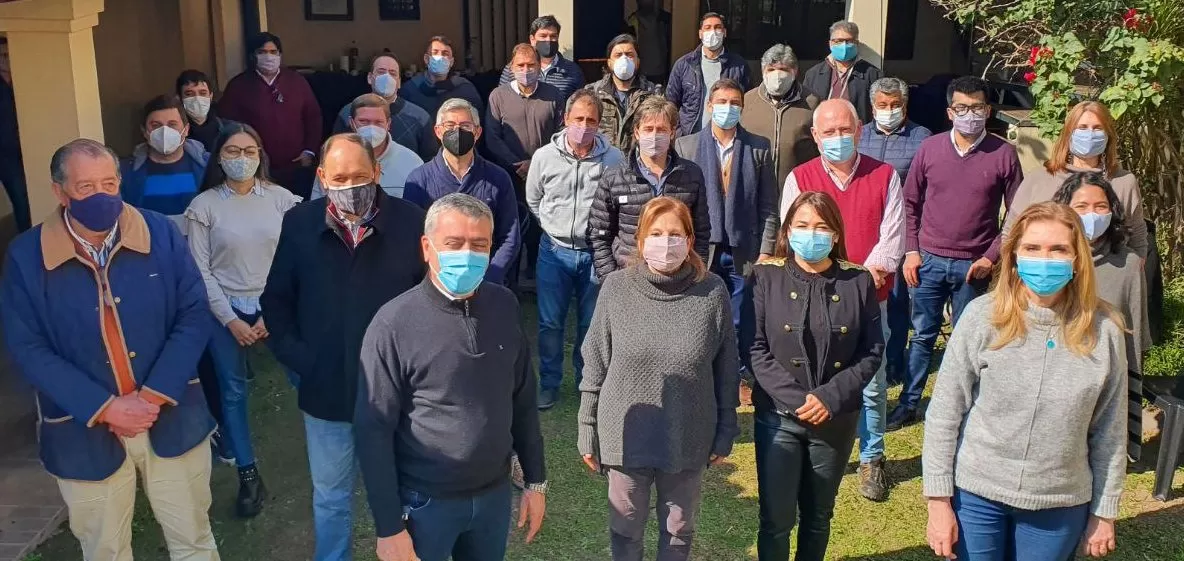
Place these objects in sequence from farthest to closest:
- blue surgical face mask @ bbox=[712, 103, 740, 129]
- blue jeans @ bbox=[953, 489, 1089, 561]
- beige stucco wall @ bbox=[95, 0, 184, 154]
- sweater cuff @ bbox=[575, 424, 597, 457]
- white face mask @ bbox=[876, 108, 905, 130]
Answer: beige stucco wall @ bbox=[95, 0, 184, 154] → white face mask @ bbox=[876, 108, 905, 130] → blue surgical face mask @ bbox=[712, 103, 740, 129] → sweater cuff @ bbox=[575, 424, 597, 457] → blue jeans @ bbox=[953, 489, 1089, 561]

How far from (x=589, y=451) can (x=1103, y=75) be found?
4511 mm

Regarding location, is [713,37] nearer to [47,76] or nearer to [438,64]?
[438,64]

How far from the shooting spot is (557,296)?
6309 millimetres

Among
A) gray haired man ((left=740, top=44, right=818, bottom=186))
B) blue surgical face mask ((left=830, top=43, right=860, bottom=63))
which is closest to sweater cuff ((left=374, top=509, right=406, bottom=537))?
gray haired man ((left=740, top=44, right=818, bottom=186))

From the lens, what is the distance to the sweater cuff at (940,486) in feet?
11.4

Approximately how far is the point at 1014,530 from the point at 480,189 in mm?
3191

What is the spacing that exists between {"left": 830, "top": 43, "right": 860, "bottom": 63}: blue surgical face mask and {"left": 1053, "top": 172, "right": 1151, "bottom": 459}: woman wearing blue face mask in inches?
127

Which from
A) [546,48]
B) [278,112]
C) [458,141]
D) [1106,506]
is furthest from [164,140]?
[1106,506]

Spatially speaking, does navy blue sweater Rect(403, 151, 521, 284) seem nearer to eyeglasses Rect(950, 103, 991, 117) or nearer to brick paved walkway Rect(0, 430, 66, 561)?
brick paved walkway Rect(0, 430, 66, 561)

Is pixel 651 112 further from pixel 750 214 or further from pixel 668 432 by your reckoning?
pixel 668 432

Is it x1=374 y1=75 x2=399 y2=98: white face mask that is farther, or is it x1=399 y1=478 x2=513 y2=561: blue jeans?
x1=374 y1=75 x2=399 y2=98: white face mask

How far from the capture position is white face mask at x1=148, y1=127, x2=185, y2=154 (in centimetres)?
542

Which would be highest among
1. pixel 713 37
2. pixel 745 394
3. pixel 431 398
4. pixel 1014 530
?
pixel 713 37

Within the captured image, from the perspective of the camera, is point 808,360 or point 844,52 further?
point 844,52
